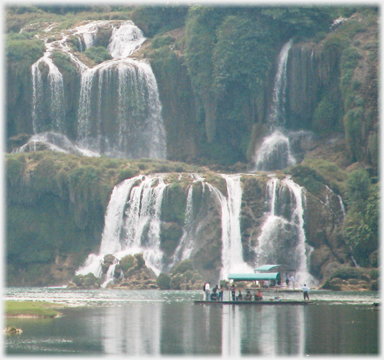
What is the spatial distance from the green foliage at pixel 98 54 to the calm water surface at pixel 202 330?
65.4 metres

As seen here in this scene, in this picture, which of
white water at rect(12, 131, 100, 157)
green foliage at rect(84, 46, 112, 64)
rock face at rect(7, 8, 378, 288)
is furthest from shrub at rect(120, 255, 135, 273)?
green foliage at rect(84, 46, 112, 64)

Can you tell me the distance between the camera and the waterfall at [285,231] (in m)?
91.1

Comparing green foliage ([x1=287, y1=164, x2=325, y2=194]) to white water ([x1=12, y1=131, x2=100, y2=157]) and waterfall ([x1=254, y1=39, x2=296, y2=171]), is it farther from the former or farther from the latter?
white water ([x1=12, y1=131, x2=100, y2=157])

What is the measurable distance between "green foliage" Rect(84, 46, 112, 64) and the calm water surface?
215 feet

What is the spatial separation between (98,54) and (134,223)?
35577mm

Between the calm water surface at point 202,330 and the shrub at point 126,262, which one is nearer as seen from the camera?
the calm water surface at point 202,330

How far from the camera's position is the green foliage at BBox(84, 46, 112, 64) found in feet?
395

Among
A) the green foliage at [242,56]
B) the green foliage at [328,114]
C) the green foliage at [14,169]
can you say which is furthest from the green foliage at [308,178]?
the green foliage at [14,169]

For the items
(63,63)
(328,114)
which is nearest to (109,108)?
(63,63)

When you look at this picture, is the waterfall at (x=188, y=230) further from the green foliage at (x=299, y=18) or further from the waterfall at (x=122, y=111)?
the green foliage at (x=299, y=18)

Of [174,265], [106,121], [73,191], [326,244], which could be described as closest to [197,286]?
[174,265]

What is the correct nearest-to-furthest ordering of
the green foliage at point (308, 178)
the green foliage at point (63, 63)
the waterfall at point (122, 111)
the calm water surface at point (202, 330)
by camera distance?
the calm water surface at point (202, 330) → the green foliage at point (308, 178) → the waterfall at point (122, 111) → the green foliage at point (63, 63)

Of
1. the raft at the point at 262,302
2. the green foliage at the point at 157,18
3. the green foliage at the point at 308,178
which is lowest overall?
the raft at the point at 262,302

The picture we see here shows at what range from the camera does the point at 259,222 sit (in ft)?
309
